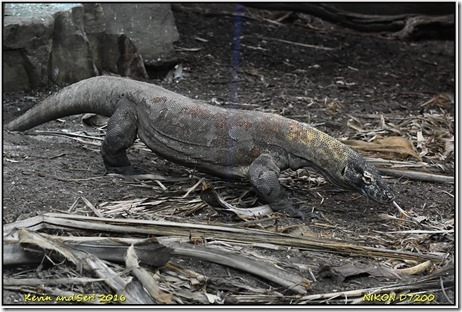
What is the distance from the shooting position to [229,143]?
658 cm

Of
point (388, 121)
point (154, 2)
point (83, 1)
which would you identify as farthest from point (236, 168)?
point (154, 2)

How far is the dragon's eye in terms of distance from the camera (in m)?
6.45

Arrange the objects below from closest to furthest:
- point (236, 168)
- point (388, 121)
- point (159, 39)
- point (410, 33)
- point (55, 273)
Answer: point (55, 273) → point (236, 168) → point (388, 121) → point (159, 39) → point (410, 33)

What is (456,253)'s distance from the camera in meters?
5.71

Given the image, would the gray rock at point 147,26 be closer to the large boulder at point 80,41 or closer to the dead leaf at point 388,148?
the large boulder at point 80,41

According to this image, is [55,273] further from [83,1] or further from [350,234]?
[83,1]

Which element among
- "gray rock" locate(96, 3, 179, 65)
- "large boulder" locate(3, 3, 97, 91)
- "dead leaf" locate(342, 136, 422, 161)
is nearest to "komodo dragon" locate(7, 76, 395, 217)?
"dead leaf" locate(342, 136, 422, 161)

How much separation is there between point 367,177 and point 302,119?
8.14 ft

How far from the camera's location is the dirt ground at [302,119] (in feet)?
19.4

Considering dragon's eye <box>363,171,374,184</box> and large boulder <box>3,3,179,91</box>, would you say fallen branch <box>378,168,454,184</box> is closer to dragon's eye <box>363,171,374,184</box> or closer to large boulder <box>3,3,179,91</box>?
dragon's eye <box>363,171,374,184</box>

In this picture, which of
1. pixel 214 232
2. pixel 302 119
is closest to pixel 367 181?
pixel 214 232

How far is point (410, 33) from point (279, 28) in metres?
1.88

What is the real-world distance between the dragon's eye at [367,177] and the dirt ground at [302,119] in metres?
0.29

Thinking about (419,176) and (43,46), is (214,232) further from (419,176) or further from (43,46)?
(43,46)
